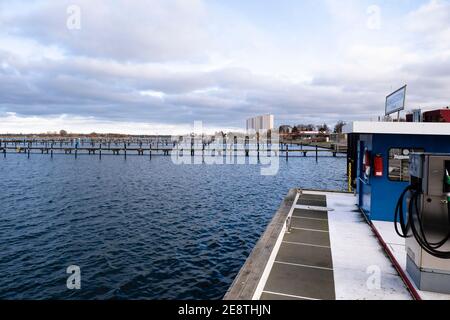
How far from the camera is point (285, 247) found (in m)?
9.51

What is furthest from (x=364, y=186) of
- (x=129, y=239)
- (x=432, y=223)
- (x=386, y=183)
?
(x=129, y=239)

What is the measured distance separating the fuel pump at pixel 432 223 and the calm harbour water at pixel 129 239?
7.33 metres

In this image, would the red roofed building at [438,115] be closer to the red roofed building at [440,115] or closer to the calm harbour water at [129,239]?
the red roofed building at [440,115]

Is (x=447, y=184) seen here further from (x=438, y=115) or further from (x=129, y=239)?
(x=129, y=239)

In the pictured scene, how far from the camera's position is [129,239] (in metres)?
17.8

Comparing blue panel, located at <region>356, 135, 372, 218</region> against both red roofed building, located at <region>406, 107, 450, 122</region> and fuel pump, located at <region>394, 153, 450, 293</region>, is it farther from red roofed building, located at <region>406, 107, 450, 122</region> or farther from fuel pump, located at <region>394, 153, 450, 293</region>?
fuel pump, located at <region>394, 153, 450, 293</region>

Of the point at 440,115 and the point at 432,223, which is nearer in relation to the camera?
the point at 432,223

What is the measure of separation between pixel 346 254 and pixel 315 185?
33222 mm

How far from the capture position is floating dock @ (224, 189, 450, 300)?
671 centimetres

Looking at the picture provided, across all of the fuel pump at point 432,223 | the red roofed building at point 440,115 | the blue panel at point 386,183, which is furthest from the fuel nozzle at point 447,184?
the red roofed building at point 440,115

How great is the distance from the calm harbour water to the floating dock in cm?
394

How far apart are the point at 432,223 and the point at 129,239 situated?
51.0 ft

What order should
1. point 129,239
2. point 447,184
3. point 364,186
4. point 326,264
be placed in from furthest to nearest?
point 129,239 → point 364,186 → point 326,264 → point 447,184

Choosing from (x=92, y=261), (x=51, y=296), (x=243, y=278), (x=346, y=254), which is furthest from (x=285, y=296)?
(x=92, y=261)
